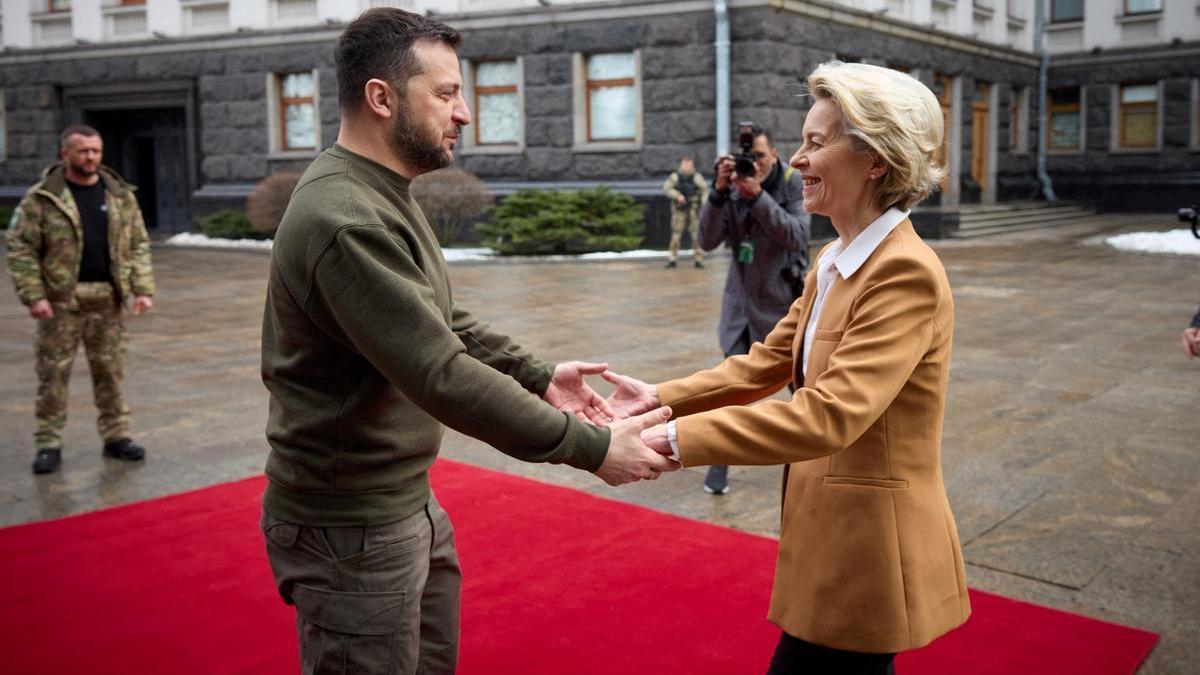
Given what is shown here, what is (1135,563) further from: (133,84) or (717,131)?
(133,84)

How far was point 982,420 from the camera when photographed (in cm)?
721

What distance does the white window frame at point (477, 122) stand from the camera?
21.7m

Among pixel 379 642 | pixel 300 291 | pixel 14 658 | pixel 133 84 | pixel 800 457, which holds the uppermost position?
pixel 133 84

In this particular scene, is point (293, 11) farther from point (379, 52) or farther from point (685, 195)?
point (379, 52)

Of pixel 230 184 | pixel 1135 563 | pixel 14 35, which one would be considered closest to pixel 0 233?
pixel 14 35

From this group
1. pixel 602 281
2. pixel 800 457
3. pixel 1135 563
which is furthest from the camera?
pixel 602 281

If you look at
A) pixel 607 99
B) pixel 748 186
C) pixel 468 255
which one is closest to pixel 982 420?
pixel 748 186

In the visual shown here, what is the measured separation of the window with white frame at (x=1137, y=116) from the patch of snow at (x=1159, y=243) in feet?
28.9

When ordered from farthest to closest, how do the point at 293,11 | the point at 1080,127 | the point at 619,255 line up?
the point at 1080,127
the point at 293,11
the point at 619,255

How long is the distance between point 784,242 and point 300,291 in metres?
3.58

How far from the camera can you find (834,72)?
2.45 meters

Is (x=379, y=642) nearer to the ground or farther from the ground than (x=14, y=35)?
nearer to the ground

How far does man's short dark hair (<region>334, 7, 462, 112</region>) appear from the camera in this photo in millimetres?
2467

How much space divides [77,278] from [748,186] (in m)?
3.76
